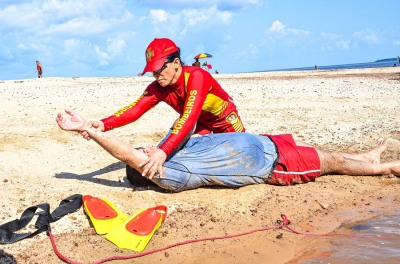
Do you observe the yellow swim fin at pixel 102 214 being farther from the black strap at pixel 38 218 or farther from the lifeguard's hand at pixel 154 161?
the lifeguard's hand at pixel 154 161

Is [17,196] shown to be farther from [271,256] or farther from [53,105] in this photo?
[53,105]

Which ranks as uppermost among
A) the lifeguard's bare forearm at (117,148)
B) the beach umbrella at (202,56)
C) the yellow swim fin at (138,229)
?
the beach umbrella at (202,56)

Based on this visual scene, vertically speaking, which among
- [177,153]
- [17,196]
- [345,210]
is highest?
[177,153]

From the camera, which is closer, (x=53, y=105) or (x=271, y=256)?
(x=271, y=256)

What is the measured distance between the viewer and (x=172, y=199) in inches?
197

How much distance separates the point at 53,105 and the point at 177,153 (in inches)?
294

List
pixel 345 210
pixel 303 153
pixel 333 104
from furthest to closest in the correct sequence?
pixel 333 104 < pixel 303 153 < pixel 345 210

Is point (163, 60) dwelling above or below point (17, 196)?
above

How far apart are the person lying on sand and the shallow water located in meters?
1.17

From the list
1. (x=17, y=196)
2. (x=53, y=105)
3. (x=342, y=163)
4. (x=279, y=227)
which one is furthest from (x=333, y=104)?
(x=17, y=196)

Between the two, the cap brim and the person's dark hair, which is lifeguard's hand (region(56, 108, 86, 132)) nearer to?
the cap brim

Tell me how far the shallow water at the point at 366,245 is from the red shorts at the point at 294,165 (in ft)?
3.64

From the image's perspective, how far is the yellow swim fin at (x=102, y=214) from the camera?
13.9ft

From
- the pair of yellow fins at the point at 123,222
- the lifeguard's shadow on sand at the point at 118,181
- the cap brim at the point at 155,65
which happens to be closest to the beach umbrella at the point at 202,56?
the lifeguard's shadow on sand at the point at 118,181
